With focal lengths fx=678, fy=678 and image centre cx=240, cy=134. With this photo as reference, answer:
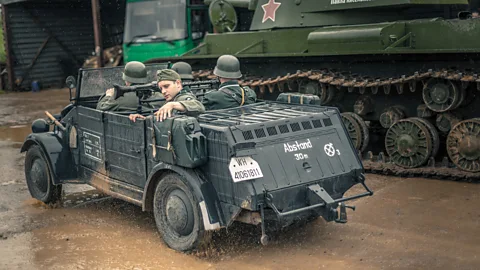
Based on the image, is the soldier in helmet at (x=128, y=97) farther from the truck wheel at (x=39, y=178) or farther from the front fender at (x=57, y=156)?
the truck wheel at (x=39, y=178)

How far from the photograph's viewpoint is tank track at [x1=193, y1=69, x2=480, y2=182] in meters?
8.38

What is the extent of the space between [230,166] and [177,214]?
0.80 meters

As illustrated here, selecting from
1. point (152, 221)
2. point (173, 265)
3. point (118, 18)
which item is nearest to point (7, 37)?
point (118, 18)

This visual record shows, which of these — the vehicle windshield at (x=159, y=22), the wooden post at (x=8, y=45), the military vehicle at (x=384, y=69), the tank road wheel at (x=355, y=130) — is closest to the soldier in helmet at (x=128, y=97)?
the military vehicle at (x=384, y=69)

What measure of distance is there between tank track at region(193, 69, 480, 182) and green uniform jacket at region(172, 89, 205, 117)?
3.73m

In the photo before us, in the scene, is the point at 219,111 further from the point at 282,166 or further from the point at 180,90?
the point at 282,166

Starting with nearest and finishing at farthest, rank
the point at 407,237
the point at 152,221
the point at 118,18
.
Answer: the point at 407,237
the point at 152,221
the point at 118,18

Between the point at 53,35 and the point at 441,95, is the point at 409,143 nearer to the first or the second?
the point at 441,95

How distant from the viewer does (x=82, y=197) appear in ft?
26.6

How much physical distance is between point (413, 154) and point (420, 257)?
3.59 meters

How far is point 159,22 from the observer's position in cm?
1512

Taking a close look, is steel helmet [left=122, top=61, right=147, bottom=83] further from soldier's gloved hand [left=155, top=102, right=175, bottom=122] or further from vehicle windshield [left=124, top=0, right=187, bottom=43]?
vehicle windshield [left=124, top=0, right=187, bottom=43]

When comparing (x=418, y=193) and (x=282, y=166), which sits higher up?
(x=282, y=166)

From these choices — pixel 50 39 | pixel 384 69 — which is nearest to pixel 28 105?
pixel 50 39
